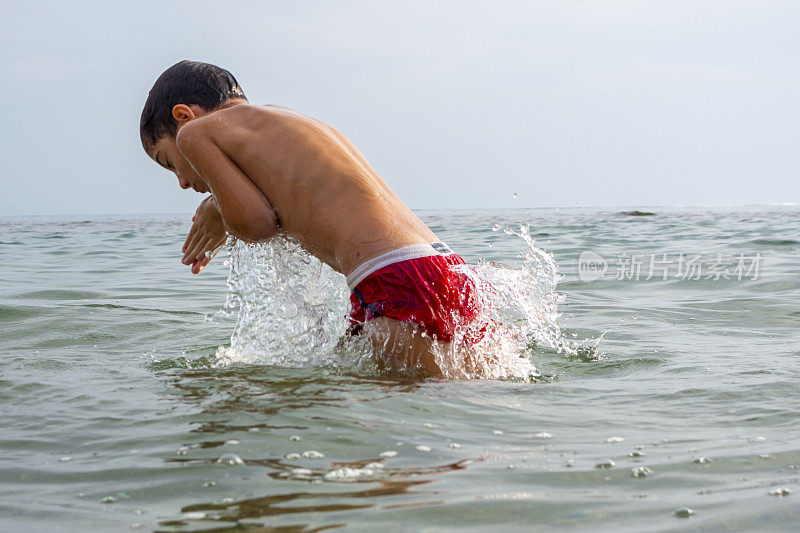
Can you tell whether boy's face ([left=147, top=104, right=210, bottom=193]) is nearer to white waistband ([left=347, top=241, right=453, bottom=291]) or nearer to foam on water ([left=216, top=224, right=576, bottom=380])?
foam on water ([left=216, top=224, right=576, bottom=380])

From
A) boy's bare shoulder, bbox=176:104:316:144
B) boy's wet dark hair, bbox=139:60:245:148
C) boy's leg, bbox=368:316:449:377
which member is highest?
boy's wet dark hair, bbox=139:60:245:148

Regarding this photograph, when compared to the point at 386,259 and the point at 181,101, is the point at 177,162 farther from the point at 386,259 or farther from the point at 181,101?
the point at 386,259

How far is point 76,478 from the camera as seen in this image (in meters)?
2.09

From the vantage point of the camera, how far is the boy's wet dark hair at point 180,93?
362cm

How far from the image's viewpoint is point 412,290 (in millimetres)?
3098

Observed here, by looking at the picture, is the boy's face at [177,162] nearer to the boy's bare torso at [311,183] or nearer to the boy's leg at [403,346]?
A: the boy's bare torso at [311,183]

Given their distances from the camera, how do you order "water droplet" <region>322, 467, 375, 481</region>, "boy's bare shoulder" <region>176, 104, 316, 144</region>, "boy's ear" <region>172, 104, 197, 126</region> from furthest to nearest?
Result: "boy's ear" <region>172, 104, 197, 126</region>, "boy's bare shoulder" <region>176, 104, 316, 144</region>, "water droplet" <region>322, 467, 375, 481</region>

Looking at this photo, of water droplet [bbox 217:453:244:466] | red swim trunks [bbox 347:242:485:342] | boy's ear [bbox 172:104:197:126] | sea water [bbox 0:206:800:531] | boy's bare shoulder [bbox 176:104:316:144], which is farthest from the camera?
boy's ear [bbox 172:104:197:126]

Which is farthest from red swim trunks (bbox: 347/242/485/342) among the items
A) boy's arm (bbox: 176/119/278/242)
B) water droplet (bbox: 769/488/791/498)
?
water droplet (bbox: 769/488/791/498)

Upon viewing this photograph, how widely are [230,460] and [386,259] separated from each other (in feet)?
3.98

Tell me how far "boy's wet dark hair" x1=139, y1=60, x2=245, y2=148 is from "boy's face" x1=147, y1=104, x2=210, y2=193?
1.2 inches

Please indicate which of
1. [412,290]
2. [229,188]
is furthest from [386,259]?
[229,188]

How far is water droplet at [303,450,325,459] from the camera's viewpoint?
7.06 ft

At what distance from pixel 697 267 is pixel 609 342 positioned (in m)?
4.12
